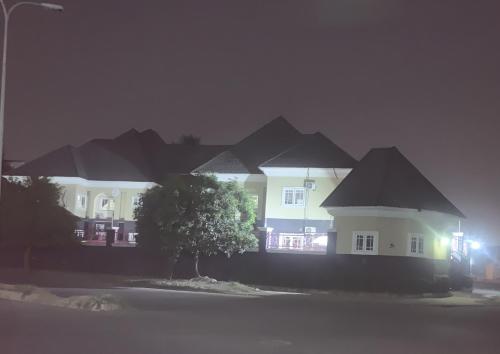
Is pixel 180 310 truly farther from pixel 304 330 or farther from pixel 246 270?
pixel 246 270

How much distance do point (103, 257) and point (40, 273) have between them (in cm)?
403

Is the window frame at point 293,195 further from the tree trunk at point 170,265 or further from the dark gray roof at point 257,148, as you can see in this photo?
the tree trunk at point 170,265

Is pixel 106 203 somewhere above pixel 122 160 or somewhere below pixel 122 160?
below

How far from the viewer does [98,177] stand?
52.7 m

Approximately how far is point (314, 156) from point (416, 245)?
416 inches

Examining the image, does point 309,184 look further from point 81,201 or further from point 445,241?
point 81,201

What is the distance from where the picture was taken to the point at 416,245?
1555 inches

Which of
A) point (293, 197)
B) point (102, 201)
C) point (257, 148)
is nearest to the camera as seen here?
point (293, 197)

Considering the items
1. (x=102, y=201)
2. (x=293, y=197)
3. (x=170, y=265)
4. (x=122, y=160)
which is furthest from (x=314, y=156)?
(x=102, y=201)

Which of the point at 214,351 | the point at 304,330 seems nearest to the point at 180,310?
the point at 304,330

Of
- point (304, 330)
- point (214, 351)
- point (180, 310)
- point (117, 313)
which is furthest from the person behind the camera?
point (180, 310)

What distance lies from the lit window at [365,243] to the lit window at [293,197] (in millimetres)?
7756

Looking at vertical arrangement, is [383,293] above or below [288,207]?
below

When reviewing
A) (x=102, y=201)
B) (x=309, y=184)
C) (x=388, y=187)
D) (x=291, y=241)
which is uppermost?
(x=309, y=184)
